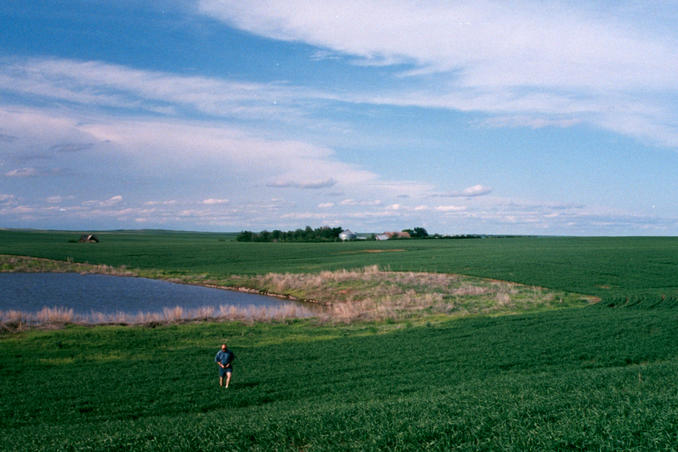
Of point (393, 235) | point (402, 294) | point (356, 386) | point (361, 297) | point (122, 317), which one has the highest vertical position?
point (393, 235)

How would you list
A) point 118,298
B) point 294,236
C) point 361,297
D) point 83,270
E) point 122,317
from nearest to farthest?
point 122,317 → point 118,298 → point 361,297 → point 83,270 → point 294,236

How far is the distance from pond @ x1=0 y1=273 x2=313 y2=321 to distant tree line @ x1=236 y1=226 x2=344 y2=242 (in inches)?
3851

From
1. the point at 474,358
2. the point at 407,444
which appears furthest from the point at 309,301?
the point at 407,444

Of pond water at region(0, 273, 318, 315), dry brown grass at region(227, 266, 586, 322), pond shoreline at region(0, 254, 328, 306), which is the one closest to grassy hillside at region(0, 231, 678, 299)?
pond shoreline at region(0, 254, 328, 306)

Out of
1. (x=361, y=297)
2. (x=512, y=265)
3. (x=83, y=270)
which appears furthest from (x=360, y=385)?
(x=83, y=270)

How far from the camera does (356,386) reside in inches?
672

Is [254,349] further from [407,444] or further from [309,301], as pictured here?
[309,301]

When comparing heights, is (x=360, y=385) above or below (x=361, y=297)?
above

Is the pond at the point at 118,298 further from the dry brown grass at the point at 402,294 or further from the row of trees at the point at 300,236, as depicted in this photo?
the row of trees at the point at 300,236

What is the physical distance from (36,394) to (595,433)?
17.5 meters

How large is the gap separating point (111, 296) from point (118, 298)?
5.12 ft

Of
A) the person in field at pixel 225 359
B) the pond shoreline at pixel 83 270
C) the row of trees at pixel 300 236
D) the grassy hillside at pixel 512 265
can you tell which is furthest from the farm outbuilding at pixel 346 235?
the person in field at pixel 225 359

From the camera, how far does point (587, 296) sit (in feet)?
139

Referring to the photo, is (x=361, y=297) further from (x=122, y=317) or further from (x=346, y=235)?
(x=346, y=235)
